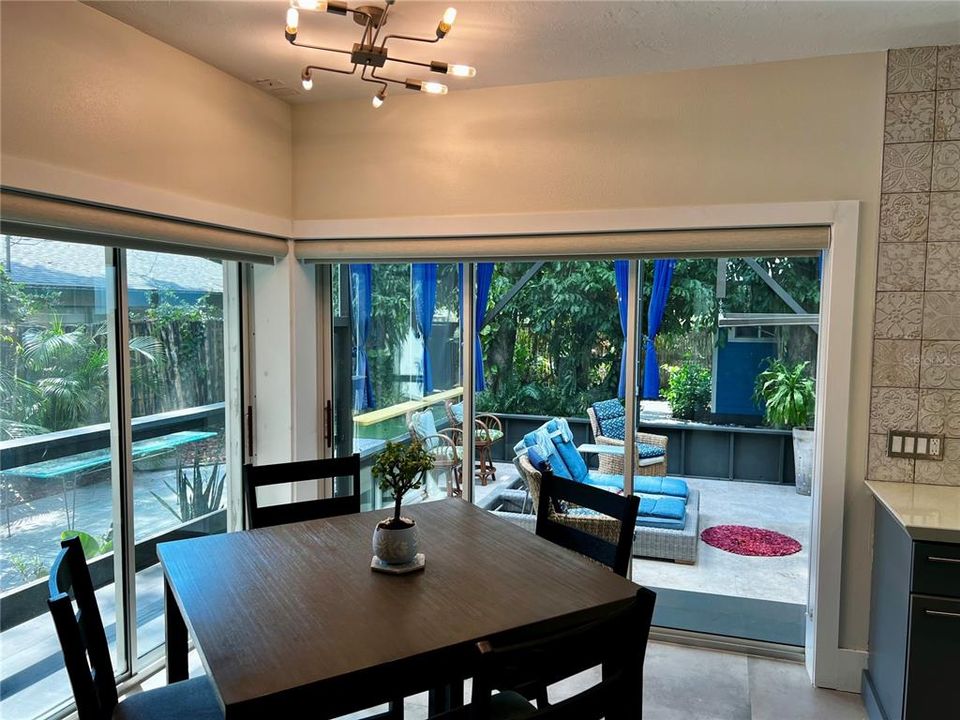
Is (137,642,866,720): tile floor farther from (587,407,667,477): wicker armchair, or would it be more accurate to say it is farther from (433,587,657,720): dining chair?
(433,587,657,720): dining chair

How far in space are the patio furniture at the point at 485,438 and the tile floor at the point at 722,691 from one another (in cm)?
114

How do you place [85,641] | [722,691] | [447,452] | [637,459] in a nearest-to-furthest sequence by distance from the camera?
1. [85,641]
2. [722,691]
3. [637,459]
4. [447,452]

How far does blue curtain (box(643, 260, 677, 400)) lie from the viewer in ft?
10.4

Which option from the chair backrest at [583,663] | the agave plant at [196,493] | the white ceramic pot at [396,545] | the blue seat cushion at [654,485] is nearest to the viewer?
the chair backrest at [583,663]

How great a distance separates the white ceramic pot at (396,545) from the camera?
192 cm

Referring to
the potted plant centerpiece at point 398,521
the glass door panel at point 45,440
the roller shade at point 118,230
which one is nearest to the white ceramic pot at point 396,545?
the potted plant centerpiece at point 398,521

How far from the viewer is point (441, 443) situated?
372 cm

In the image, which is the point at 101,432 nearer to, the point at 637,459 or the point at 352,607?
the point at 352,607

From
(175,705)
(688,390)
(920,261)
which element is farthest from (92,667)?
(920,261)

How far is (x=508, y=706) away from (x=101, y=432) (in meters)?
1.94

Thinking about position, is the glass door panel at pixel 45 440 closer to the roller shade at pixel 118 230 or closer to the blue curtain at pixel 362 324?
the roller shade at pixel 118 230

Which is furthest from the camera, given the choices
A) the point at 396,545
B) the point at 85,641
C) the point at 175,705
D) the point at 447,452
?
the point at 447,452

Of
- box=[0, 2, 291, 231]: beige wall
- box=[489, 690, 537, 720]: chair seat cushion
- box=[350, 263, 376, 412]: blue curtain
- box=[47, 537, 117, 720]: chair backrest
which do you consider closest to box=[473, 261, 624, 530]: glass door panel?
box=[350, 263, 376, 412]: blue curtain

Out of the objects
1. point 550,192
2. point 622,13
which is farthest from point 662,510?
point 622,13
